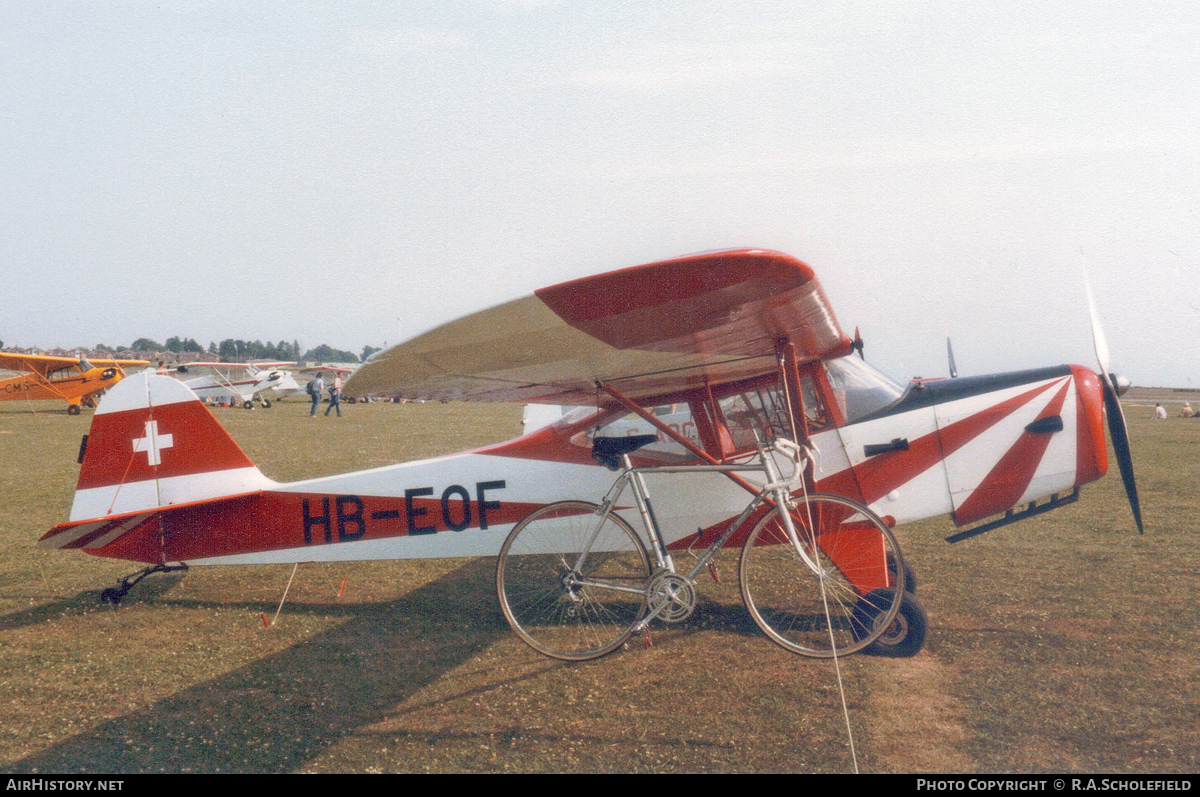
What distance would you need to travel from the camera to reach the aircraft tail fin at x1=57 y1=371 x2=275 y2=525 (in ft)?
16.6

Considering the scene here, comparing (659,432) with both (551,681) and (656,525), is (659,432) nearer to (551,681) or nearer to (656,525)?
(656,525)

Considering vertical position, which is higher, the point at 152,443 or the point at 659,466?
the point at 152,443

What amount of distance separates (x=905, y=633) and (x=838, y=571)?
496mm

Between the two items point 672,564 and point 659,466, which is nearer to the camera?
point 672,564

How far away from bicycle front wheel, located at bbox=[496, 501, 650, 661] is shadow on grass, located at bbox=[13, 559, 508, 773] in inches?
18.4

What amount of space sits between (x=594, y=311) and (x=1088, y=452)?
3490 millimetres

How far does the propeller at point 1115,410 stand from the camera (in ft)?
15.1

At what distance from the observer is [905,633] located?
424cm

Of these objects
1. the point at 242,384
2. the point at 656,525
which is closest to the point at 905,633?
the point at 656,525

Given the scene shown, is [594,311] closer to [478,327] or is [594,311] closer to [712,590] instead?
[478,327]

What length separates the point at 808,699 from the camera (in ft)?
12.0

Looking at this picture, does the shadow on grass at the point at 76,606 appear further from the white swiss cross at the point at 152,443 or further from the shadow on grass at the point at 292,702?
the shadow on grass at the point at 292,702

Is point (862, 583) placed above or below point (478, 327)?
below
